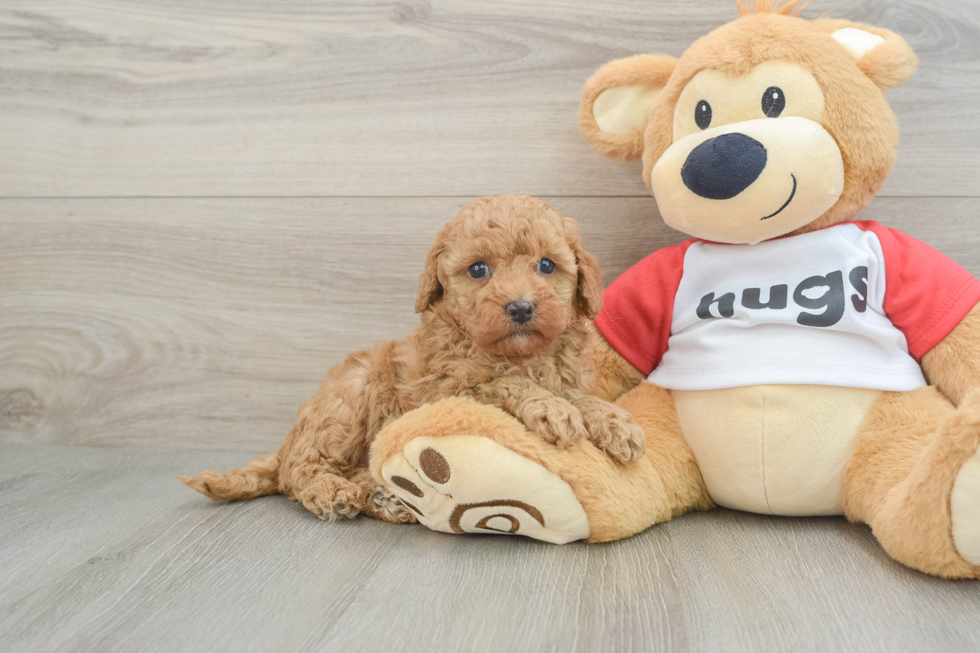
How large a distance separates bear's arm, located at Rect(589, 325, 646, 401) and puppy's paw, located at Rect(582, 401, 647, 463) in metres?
0.20

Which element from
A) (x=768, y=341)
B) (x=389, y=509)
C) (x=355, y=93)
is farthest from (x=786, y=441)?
(x=355, y=93)

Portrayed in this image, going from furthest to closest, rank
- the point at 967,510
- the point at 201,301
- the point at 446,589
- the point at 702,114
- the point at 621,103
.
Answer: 1. the point at 201,301
2. the point at 621,103
3. the point at 702,114
4. the point at 446,589
5. the point at 967,510

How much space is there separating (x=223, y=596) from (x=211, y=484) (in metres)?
0.40

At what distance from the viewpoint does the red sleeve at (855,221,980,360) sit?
1194 millimetres

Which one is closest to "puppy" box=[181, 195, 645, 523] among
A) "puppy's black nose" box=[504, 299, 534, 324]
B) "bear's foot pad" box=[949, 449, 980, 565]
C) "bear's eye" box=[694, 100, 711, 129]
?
"puppy's black nose" box=[504, 299, 534, 324]

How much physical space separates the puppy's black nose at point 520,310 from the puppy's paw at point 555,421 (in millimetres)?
151

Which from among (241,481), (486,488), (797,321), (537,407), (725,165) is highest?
(725,165)

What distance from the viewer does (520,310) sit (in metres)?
1.08

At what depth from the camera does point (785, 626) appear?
89cm

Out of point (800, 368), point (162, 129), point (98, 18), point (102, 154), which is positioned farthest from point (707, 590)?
point (98, 18)

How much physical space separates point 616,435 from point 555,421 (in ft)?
0.37

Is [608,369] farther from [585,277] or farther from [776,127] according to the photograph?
[776,127]

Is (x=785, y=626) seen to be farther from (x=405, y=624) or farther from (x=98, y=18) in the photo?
(x=98, y=18)

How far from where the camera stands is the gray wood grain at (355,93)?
4.93 ft
